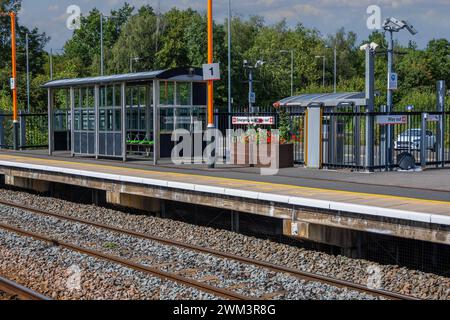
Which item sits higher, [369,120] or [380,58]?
[380,58]

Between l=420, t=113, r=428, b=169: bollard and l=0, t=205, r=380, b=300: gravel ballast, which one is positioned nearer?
l=0, t=205, r=380, b=300: gravel ballast

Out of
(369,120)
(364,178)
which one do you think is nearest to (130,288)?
(364,178)

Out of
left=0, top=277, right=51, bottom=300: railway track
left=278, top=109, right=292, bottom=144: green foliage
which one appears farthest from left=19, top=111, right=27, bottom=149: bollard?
left=0, top=277, right=51, bottom=300: railway track

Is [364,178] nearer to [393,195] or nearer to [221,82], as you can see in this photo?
[393,195]

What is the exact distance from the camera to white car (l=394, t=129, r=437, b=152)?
1950 cm

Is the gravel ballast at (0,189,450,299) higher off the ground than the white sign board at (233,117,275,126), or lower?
lower

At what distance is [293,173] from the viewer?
18.2 metres

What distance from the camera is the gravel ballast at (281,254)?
33.5 ft

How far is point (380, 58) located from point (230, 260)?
8027 cm

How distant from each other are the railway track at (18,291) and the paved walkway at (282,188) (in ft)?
15.3

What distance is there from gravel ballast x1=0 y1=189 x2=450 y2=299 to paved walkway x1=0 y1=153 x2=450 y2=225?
0.92 m

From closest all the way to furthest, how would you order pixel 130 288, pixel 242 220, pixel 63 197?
pixel 130 288, pixel 242 220, pixel 63 197

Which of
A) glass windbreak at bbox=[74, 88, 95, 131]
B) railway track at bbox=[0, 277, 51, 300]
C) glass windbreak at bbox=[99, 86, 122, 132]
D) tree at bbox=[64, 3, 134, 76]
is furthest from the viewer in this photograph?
tree at bbox=[64, 3, 134, 76]

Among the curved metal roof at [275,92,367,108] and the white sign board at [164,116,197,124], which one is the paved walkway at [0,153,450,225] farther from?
the curved metal roof at [275,92,367,108]
